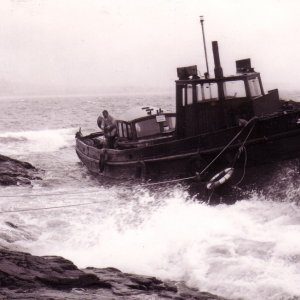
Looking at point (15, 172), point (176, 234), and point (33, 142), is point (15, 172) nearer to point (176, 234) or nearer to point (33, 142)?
point (176, 234)

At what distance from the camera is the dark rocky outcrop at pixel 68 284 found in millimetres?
5840

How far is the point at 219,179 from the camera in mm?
10555

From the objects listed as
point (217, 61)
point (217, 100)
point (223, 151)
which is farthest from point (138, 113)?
point (223, 151)

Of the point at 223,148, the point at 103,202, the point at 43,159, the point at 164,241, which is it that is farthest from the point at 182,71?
the point at 43,159

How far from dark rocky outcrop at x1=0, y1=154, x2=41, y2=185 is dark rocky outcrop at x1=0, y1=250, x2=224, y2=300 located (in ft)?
31.4

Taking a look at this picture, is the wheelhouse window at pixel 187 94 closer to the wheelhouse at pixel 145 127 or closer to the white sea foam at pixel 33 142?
the wheelhouse at pixel 145 127

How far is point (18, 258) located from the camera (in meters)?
6.89

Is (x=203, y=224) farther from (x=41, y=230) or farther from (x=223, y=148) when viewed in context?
(x=41, y=230)

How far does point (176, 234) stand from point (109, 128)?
6.50 metres

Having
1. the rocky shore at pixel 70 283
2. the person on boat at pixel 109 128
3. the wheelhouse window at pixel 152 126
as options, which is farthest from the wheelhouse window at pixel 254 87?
the rocky shore at pixel 70 283

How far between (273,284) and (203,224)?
3463 mm

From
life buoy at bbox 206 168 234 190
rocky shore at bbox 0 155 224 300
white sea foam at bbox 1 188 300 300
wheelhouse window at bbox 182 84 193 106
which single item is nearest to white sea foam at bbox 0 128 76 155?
white sea foam at bbox 1 188 300 300

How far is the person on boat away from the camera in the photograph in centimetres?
1514

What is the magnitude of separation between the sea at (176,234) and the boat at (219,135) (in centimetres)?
59
